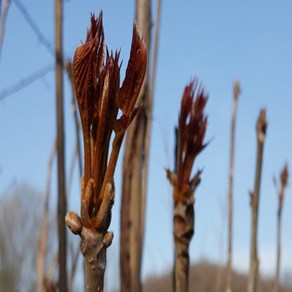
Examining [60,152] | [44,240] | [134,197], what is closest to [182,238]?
[134,197]

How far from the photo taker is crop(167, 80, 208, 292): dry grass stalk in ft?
2.30

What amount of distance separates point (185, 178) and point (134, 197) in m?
0.26

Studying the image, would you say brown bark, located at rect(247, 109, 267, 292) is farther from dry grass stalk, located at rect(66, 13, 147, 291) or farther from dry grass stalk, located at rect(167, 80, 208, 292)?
dry grass stalk, located at rect(66, 13, 147, 291)

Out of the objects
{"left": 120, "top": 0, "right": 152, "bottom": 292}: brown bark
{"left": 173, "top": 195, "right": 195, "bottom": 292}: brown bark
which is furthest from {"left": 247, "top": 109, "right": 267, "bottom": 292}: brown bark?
Answer: {"left": 173, "top": 195, "right": 195, "bottom": 292}: brown bark

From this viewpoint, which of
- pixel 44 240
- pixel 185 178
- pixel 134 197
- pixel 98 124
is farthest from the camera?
pixel 44 240

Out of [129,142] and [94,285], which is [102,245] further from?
[129,142]

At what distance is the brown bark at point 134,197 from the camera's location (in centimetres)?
93

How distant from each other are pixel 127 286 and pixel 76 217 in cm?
53

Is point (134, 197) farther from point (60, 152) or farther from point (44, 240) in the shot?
point (44, 240)

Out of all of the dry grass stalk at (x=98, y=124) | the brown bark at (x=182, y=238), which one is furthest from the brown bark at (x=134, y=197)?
the dry grass stalk at (x=98, y=124)

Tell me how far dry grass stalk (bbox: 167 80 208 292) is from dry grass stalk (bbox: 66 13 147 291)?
0.95 ft

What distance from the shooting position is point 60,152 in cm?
100

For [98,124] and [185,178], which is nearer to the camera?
[98,124]

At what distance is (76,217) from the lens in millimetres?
402
